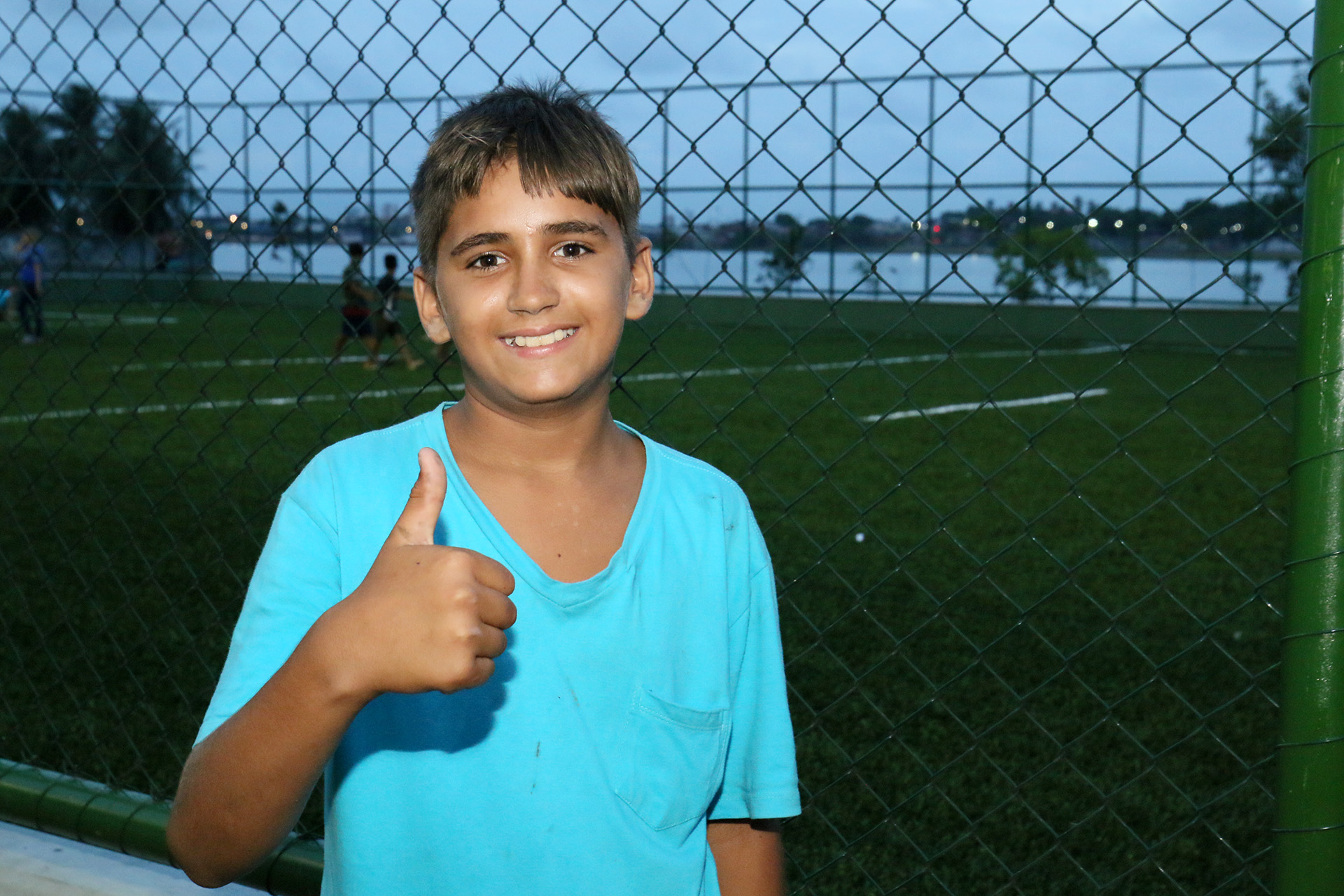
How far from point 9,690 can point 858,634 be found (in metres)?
2.84

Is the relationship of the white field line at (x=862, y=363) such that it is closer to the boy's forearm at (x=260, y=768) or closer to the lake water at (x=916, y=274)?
the lake water at (x=916, y=274)

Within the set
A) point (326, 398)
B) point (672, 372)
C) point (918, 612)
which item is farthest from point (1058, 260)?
point (918, 612)

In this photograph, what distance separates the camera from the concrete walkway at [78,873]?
7.36 ft

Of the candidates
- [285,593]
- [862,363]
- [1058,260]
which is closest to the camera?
[285,593]

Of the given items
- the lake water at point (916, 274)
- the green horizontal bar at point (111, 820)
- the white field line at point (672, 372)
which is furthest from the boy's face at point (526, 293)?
Result: the lake water at point (916, 274)

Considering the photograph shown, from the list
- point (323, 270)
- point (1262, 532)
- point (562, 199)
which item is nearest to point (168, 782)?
point (562, 199)

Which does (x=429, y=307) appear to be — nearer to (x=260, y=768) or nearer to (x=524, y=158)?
(x=524, y=158)

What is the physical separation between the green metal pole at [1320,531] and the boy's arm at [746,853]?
0.55m

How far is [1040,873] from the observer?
112 inches

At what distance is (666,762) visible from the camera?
128 centimetres

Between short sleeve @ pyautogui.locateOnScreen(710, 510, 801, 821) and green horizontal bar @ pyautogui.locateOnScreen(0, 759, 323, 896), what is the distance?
102 centimetres

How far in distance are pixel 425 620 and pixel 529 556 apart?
31cm

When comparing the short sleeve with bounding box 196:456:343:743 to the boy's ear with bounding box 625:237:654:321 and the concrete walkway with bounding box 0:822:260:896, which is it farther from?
the concrete walkway with bounding box 0:822:260:896

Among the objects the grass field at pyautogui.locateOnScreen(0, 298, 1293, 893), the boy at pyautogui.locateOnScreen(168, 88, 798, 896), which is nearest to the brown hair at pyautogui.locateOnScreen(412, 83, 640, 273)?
the boy at pyautogui.locateOnScreen(168, 88, 798, 896)
